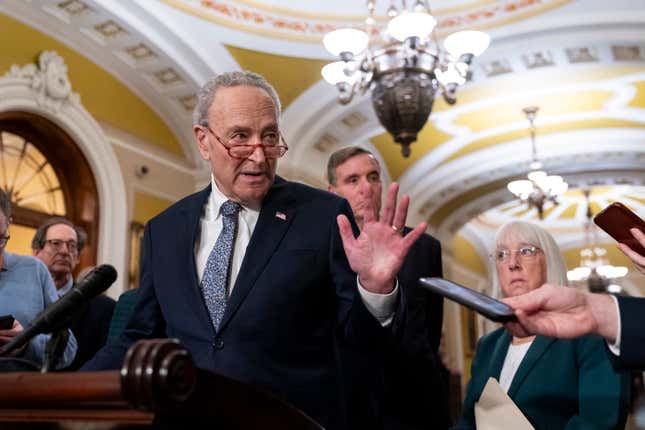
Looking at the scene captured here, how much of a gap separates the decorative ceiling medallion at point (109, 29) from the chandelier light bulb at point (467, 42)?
2.91 m

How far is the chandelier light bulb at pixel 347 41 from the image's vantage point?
18.0ft

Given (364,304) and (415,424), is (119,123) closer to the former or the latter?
(415,424)

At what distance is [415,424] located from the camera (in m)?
2.14

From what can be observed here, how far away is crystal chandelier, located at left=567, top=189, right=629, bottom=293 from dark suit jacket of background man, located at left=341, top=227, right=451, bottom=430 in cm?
1529

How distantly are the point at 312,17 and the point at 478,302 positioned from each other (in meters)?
6.42

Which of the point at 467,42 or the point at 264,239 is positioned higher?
the point at 467,42

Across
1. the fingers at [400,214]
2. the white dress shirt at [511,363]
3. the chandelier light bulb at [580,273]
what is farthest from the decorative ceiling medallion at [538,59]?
the chandelier light bulb at [580,273]

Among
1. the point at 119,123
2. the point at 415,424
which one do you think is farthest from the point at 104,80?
the point at 415,424

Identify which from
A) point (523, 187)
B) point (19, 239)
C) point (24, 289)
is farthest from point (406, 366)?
point (523, 187)

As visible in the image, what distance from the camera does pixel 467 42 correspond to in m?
5.54

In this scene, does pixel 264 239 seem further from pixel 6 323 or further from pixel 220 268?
pixel 6 323

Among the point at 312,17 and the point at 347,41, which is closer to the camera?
the point at 347,41

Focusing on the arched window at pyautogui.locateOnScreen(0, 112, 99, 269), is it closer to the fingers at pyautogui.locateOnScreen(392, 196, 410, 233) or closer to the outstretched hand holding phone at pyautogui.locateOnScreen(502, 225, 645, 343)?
the fingers at pyautogui.locateOnScreen(392, 196, 410, 233)

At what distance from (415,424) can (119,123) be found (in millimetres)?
5609
